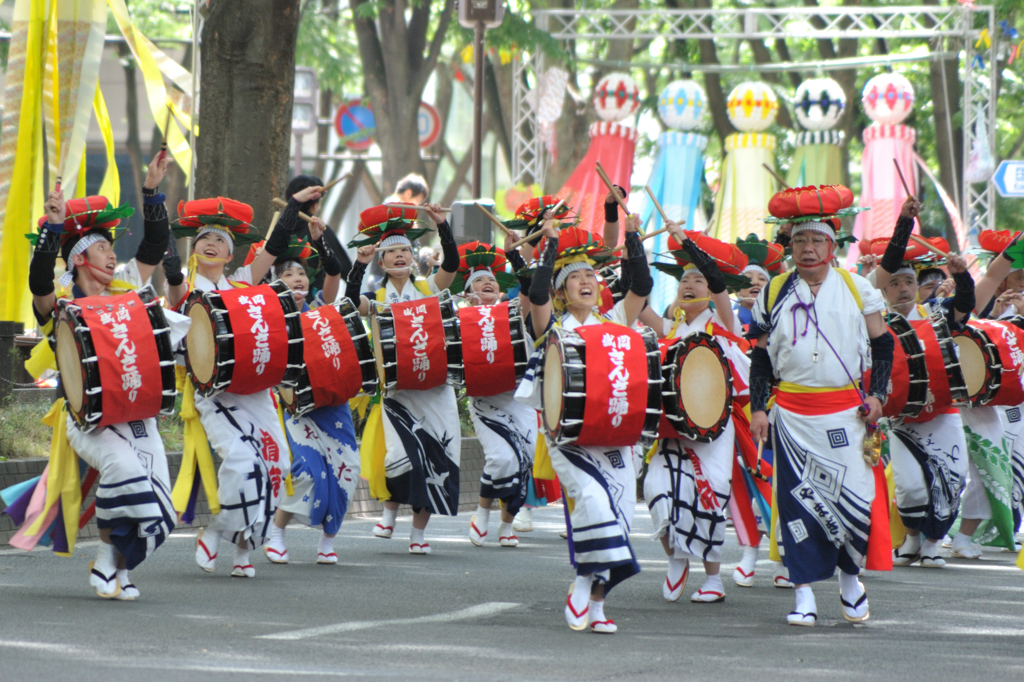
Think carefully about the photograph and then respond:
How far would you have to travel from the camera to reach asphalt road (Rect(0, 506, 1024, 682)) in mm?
5570

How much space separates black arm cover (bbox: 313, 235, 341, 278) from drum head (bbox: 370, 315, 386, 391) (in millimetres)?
378

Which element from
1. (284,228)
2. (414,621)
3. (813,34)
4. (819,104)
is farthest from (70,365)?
(819,104)

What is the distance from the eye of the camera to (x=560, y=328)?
658 cm

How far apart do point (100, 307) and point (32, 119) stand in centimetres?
541

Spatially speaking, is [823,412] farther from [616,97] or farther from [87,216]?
[616,97]

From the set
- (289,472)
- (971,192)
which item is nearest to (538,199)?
(289,472)

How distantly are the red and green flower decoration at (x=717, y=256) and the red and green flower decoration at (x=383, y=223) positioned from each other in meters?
1.79

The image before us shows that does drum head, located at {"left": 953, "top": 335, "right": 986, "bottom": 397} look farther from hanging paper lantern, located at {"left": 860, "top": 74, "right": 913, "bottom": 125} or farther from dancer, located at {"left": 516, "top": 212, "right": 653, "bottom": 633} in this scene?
hanging paper lantern, located at {"left": 860, "top": 74, "right": 913, "bottom": 125}

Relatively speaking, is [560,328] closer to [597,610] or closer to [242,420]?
[597,610]

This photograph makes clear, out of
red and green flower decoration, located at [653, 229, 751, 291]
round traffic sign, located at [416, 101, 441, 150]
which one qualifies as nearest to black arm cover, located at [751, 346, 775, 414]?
red and green flower decoration, located at [653, 229, 751, 291]

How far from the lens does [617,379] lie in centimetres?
645

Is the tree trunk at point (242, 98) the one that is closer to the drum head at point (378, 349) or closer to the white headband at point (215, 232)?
the drum head at point (378, 349)

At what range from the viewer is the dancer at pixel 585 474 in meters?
6.40

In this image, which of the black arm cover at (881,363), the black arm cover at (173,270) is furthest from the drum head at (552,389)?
the black arm cover at (173,270)
